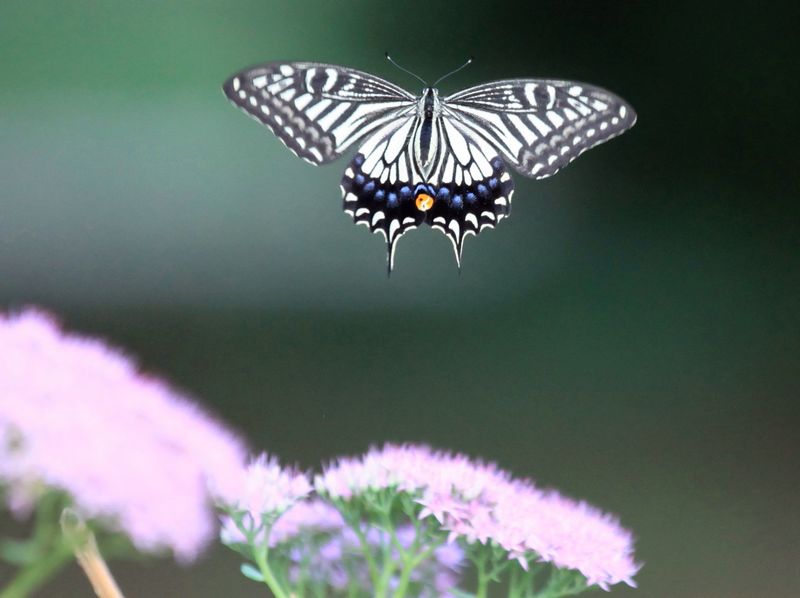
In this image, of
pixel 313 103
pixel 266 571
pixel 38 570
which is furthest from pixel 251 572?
pixel 313 103

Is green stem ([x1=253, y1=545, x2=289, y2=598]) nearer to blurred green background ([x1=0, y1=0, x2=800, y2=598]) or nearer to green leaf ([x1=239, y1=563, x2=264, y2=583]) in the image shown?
green leaf ([x1=239, y1=563, x2=264, y2=583])

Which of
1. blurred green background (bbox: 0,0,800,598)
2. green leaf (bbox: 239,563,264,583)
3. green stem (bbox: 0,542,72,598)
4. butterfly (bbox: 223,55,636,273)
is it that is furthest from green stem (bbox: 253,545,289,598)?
blurred green background (bbox: 0,0,800,598)

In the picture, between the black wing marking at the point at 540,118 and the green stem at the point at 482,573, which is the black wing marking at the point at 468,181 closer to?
the black wing marking at the point at 540,118

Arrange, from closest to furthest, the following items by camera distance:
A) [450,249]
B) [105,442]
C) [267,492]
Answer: [105,442] < [267,492] < [450,249]

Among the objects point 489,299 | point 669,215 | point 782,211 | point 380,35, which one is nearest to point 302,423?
point 489,299

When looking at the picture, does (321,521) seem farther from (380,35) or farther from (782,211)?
(782,211)

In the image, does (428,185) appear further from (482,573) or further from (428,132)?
(482,573)
